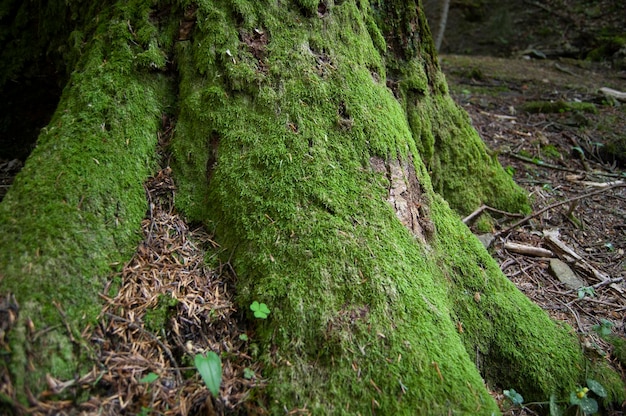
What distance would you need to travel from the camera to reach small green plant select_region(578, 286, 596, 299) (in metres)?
3.40

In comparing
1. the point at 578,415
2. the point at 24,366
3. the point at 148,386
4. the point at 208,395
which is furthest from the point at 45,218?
the point at 578,415

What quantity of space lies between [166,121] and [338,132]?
1.21 m

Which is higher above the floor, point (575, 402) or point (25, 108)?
point (25, 108)

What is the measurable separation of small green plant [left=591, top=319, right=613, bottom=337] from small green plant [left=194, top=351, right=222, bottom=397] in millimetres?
2848

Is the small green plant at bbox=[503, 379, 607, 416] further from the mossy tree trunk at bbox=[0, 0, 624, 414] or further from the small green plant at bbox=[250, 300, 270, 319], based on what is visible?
the small green plant at bbox=[250, 300, 270, 319]

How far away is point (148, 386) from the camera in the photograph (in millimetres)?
1867

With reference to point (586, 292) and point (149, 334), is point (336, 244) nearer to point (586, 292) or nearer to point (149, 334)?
point (149, 334)

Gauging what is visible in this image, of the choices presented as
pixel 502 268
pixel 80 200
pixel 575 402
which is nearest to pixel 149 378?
pixel 80 200

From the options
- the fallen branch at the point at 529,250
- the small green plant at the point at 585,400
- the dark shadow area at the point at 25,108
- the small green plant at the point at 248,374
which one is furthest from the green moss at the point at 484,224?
the dark shadow area at the point at 25,108

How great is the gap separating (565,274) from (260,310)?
3050 millimetres

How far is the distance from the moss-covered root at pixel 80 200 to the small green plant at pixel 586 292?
11.6ft

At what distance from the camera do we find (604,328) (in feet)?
9.89

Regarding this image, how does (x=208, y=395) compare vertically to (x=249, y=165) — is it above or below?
below

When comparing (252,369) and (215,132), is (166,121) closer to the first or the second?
(215,132)
